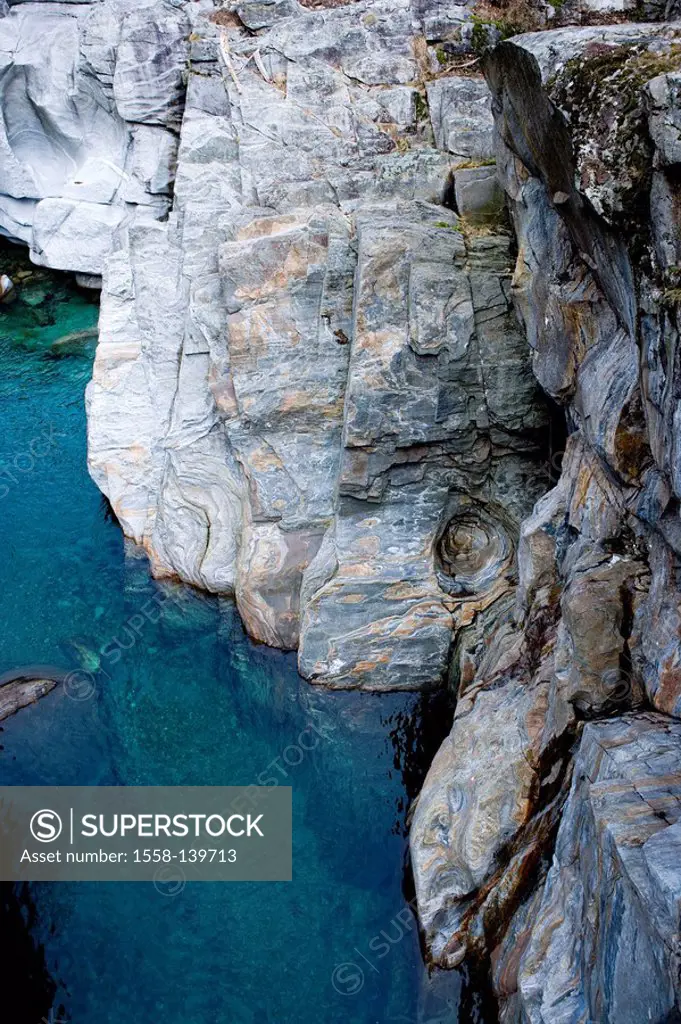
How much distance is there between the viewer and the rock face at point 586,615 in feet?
27.1

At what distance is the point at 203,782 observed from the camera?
45.4 ft

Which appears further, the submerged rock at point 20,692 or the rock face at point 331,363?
the submerged rock at point 20,692

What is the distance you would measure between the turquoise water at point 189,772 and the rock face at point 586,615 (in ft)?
3.77

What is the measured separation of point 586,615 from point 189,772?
711cm

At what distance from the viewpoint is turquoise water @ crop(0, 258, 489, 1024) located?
11.3 m

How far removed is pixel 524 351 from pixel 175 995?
10920 millimetres

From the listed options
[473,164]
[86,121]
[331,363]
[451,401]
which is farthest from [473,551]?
[86,121]

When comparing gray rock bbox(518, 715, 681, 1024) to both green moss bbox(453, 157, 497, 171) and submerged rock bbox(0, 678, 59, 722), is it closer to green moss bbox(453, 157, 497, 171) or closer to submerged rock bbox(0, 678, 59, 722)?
submerged rock bbox(0, 678, 59, 722)

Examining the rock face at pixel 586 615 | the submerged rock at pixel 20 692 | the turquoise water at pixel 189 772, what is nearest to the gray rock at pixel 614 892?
the rock face at pixel 586 615

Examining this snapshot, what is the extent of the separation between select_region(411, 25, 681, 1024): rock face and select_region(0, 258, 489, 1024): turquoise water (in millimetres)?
1150

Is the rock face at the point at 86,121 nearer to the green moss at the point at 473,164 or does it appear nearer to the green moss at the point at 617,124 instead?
the green moss at the point at 473,164

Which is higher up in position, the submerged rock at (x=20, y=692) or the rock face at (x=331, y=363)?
the rock face at (x=331, y=363)

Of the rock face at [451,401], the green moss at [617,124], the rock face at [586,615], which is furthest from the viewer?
the rock face at [451,401]

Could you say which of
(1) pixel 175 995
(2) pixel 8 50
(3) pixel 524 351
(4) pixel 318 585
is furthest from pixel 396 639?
(2) pixel 8 50
